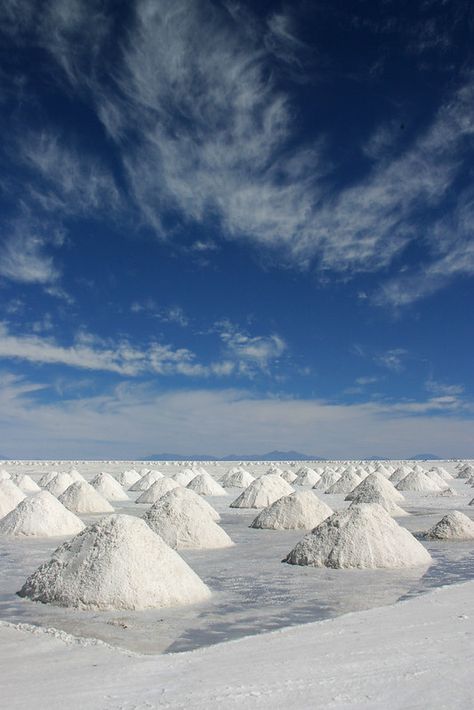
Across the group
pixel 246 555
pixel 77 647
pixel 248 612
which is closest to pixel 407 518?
pixel 246 555

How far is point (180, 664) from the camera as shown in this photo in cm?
499

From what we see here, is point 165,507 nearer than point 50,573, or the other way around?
point 50,573

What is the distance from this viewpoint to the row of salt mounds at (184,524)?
12023mm

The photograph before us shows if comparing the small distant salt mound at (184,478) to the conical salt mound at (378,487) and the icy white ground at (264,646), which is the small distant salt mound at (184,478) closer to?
the conical salt mound at (378,487)

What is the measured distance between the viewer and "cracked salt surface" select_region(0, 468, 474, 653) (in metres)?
6.41

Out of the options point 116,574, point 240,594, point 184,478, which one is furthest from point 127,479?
point 116,574

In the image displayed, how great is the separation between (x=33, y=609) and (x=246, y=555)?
4.62 meters

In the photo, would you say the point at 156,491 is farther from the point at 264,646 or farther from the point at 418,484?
the point at 264,646

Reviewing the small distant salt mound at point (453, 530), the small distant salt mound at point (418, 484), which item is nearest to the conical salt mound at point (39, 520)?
the small distant salt mound at point (453, 530)

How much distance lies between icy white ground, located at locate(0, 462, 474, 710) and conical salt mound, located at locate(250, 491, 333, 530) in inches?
200

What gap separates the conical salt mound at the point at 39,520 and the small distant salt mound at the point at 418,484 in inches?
769

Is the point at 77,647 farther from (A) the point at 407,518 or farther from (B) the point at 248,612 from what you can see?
(A) the point at 407,518

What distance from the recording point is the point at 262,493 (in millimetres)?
21188

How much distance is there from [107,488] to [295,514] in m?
12.5
